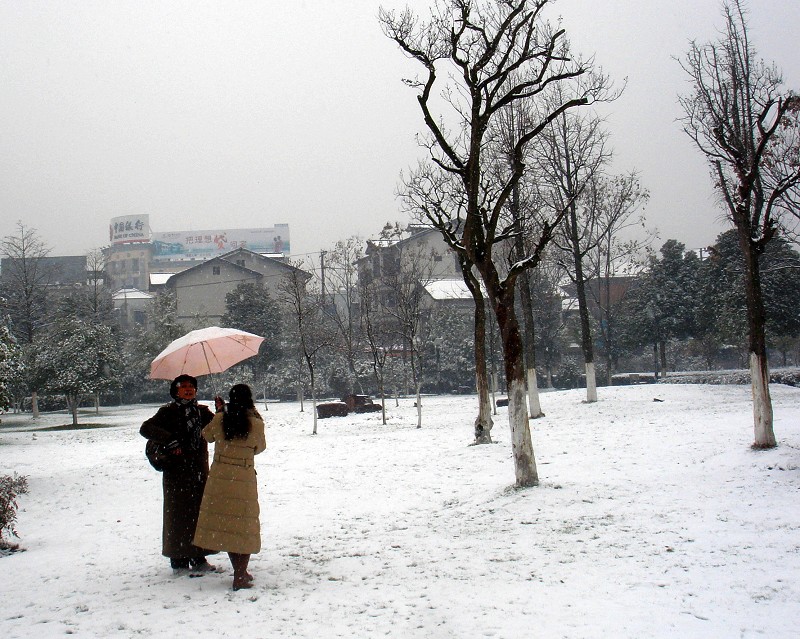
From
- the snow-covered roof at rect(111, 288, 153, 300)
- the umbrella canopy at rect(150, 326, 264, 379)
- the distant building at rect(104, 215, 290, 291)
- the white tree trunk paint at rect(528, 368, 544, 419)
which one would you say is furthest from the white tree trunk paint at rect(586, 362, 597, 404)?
the distant building at rect(104, 215, 290, 291)

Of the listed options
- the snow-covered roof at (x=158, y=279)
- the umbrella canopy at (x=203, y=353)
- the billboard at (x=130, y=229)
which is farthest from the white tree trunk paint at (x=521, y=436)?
the billboard at (x=130, y=229)

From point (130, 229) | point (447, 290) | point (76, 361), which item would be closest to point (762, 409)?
point (76, 361)

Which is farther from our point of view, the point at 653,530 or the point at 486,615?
the point at 653,530

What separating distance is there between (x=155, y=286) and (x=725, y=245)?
48963mm

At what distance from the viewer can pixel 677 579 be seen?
5.79m

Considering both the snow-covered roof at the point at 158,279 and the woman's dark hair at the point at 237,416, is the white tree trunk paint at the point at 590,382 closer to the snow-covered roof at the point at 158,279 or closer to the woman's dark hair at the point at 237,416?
the woman's dark hair at the point at 237,416

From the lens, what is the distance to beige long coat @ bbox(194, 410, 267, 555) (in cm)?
604

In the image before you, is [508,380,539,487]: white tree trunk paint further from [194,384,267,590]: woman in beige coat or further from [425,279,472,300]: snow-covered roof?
[425,279,472,300]: snow-covered roof

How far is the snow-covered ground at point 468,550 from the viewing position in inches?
205

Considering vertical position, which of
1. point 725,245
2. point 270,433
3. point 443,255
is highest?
point 443,255

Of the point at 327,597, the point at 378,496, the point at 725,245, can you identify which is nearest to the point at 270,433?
the point at 378,496

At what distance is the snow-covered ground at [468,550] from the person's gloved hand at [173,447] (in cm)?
113

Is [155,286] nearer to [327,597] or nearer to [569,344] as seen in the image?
[569,344]

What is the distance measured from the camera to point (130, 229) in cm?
9944
